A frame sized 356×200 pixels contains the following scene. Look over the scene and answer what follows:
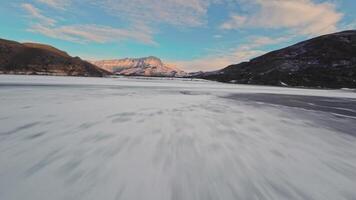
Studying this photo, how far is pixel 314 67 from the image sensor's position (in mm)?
106688

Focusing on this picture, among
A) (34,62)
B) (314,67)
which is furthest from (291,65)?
(34,62)

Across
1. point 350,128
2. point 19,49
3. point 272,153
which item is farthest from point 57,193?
point 19,49

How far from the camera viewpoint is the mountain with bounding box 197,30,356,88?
84.4 metres

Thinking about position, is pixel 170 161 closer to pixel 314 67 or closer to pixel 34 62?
pixel 314 67

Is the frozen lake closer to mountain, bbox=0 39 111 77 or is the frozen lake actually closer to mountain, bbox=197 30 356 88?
mountain, bbox=197 30 356 88

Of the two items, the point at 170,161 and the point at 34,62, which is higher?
the point at 170,161

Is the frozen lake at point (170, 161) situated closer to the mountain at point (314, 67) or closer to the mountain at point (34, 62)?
the mountain at point (314, 67)

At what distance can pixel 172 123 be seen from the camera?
7.43 m

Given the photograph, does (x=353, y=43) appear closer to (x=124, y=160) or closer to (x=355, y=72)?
(x=355, y=72)

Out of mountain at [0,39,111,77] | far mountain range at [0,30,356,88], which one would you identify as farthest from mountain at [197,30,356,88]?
mountain at [0,39,111,77]

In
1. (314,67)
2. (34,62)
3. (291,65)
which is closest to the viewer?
(314,67)

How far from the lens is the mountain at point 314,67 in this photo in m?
84.4

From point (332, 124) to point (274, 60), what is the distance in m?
148

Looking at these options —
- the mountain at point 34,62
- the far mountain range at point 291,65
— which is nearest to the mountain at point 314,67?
the far mountain range at point 291,65
